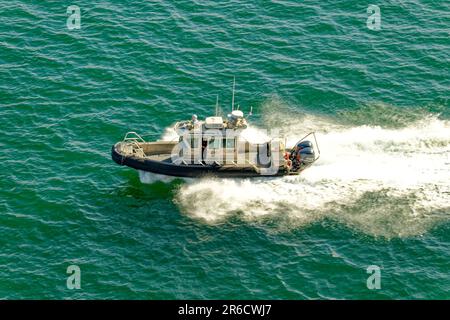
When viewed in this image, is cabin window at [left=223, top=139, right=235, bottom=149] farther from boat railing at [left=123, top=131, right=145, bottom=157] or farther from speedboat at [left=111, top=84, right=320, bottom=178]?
boat railing at [left=123, top=131, right=145, bottom=157]

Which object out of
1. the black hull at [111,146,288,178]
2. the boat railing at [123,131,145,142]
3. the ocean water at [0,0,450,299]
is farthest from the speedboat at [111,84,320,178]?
the ocean water at [0,0,450,299]

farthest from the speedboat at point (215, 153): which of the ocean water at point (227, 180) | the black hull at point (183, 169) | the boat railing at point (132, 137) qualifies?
the ocean water at point (227, 180)

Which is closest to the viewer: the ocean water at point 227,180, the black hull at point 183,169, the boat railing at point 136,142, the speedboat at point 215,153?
the ocean water at point 227,180

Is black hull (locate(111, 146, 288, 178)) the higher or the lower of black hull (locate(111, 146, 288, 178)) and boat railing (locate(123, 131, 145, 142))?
the lower

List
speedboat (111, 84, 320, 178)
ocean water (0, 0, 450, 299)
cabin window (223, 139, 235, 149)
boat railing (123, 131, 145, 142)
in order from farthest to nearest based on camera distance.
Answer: boat railing (123, 131, 145, 142)
cabin window (223, 139, 235, 149)
speedboat (111, 84, 320, 178)
ocean water (0, 0, 450, 299)

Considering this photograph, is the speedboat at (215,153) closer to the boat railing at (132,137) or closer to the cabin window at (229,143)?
the cabin window at (229,143)

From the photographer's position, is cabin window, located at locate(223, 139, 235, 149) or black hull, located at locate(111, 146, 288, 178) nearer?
cabin window, located at locate(223, 139, 235, 149)
